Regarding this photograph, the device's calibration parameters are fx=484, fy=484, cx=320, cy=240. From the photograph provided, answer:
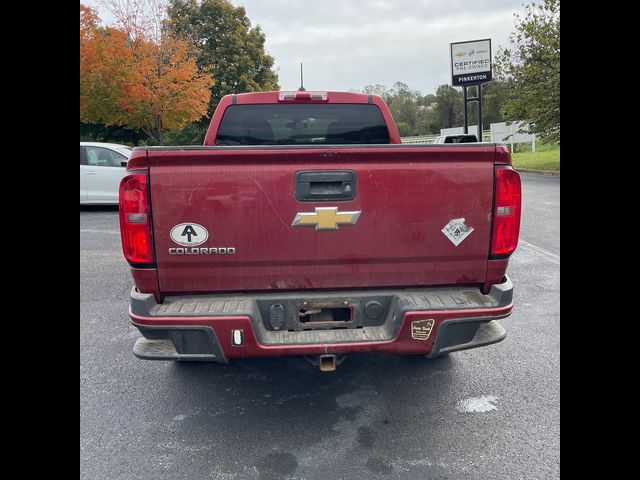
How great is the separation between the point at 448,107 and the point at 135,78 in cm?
4718

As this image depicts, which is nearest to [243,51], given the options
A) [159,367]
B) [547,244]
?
[547,244]

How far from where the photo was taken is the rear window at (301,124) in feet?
14.5

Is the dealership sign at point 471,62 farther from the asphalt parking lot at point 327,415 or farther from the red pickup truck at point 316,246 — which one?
the red pickup truck at point 316,246

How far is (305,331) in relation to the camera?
9.27 ft

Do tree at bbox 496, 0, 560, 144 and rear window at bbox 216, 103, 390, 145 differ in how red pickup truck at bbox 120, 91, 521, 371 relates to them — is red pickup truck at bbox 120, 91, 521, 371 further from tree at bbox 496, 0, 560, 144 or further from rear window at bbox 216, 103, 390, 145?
tree at bbox 496, 0, 560, 144

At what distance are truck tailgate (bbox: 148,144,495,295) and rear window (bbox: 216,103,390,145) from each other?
73.5 inches

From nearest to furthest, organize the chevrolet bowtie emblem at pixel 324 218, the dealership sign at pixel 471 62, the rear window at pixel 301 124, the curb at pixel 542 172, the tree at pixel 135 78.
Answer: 1. the chevrolet bowtie emblem at pixel 324 218
2. the rear window at pixel 301 124
3. the tree at pixel 135 78
4. the dealership sign at pixel 471 62
5. the curb at pixel 542 172

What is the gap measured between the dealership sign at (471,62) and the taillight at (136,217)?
56.5 ft

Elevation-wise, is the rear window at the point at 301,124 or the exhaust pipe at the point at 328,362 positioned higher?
the rear window at the point at 301,124

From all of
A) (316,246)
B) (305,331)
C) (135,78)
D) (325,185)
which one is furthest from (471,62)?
(305,331)

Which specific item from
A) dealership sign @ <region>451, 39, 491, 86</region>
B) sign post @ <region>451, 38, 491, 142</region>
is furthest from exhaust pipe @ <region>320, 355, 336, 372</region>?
dealership sign @ <region>451, 39, 491, 86</region>

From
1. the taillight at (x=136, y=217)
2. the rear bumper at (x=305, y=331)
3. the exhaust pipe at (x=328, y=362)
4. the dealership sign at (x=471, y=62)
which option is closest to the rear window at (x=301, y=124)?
the taillight at (x=136, y=217)

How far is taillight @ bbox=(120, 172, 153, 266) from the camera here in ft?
8.56
